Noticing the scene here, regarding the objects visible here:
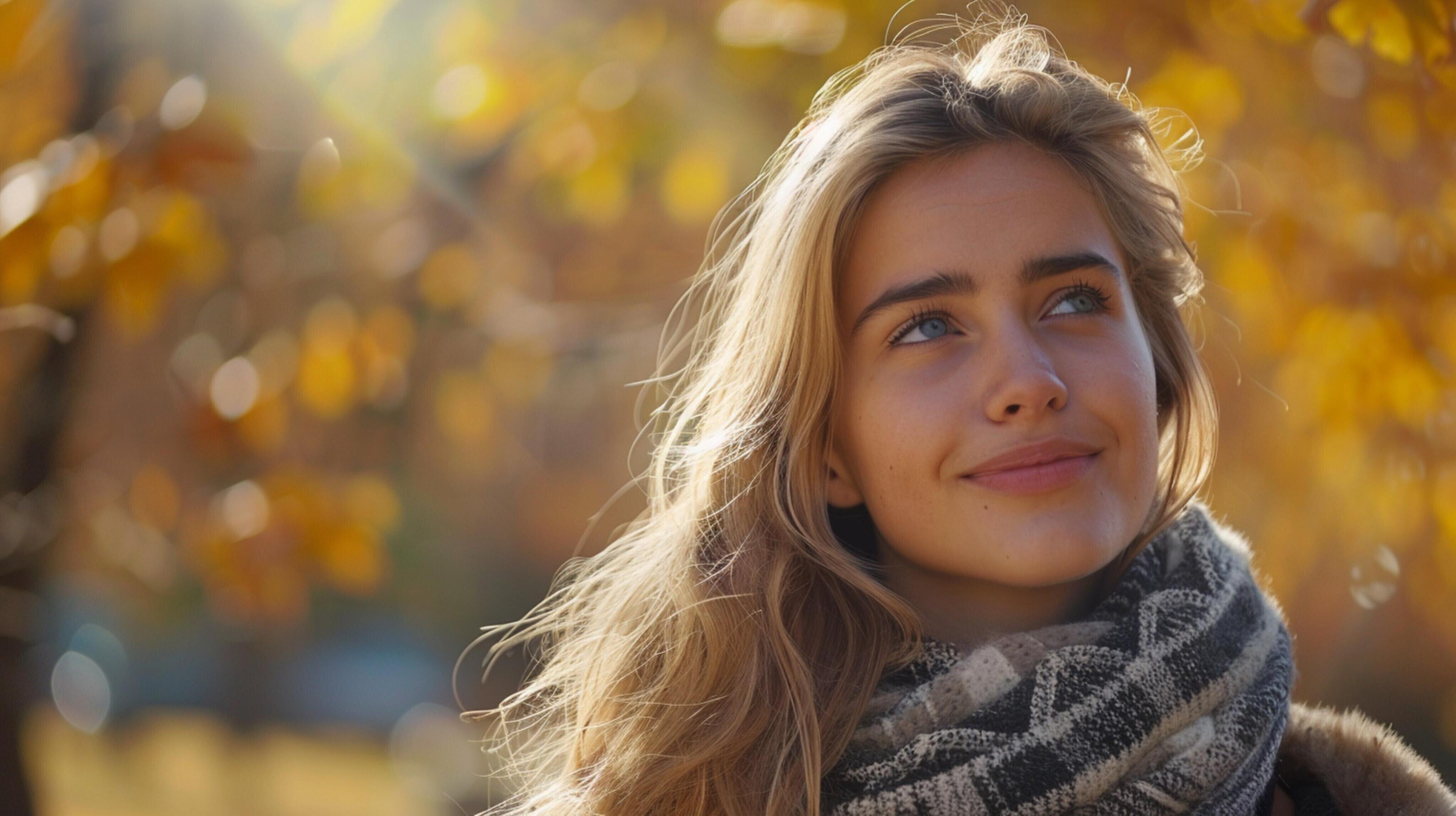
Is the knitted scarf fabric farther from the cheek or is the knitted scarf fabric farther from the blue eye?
the blue eye

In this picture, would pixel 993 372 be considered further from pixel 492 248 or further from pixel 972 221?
pixel 492 248

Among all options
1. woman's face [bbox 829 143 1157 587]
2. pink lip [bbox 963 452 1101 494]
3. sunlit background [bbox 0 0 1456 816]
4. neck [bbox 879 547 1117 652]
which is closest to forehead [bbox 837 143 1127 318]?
woman's face [bbox 829 143 1157 587]

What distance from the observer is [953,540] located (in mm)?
1742

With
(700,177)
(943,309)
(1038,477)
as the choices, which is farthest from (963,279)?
(700,177)

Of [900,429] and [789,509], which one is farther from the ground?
[900,429]

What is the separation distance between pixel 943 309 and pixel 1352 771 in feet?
3.20

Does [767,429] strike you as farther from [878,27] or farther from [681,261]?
[681,261]

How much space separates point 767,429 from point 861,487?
177 millimetres

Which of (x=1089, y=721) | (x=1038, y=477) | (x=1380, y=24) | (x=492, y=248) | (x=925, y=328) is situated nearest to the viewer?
(x=1089, y=721)

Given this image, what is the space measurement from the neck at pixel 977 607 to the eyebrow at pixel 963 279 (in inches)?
17.5

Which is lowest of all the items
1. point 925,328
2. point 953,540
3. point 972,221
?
point 953,540

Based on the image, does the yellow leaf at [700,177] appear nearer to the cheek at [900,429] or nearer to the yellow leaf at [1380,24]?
the cheek at [900,429]

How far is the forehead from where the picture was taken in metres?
1.76

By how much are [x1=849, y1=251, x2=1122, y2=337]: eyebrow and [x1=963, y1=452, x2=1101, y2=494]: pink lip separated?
265mm
